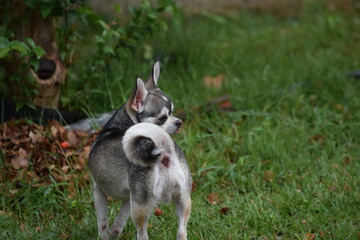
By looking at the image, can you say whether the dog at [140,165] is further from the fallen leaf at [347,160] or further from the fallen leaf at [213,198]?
the fallen leaf at [347,160]

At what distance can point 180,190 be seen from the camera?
3.70m

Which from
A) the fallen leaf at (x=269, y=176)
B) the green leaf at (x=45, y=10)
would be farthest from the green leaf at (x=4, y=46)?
the fallen leaf at (x=269, y=176)

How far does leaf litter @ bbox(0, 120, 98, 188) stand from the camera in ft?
16.2

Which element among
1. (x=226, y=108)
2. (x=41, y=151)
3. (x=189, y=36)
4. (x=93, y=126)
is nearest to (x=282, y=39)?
(x=189, y=36)

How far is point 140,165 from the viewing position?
12.0ft

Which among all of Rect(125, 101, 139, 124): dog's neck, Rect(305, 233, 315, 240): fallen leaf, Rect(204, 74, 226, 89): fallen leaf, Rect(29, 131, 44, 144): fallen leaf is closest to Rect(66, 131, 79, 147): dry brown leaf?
Rect(29, 131, 44, 144): fallen leaf

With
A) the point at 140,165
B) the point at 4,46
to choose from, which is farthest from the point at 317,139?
the point at 4,46

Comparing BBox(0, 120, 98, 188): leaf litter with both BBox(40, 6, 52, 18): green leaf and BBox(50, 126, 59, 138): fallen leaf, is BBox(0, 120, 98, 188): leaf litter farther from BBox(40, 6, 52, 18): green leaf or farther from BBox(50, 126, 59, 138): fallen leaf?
BBox(40, 6, 52, 18): green leaf

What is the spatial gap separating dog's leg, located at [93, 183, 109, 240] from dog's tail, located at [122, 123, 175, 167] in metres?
0.58

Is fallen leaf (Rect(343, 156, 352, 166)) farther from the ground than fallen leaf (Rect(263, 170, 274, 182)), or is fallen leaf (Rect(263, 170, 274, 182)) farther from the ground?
fallen leaf (Rect(263, 170, 274, 182))

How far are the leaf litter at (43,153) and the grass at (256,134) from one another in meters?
0.14

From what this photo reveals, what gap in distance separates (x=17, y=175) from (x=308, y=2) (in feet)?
20.4

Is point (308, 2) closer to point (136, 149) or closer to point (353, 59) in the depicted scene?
point (353, 59)

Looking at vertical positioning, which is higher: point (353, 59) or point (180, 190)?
point (180, 190)
